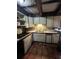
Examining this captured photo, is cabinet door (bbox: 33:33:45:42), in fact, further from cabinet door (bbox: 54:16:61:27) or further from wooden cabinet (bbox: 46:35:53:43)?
cabinet door (bbox: 54:16:61:27)

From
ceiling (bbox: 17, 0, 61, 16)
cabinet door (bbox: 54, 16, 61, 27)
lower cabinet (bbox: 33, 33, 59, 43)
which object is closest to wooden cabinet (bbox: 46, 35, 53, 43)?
lower cabinet (bbox: 33, 33, 59, 43)

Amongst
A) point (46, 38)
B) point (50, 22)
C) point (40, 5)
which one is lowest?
point (46, 38)

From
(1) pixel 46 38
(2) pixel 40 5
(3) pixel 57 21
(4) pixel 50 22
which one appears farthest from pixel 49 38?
(2) pixel 40 5

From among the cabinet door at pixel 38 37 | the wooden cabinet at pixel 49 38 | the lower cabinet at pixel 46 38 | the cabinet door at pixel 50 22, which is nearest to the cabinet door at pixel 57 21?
the cabinet door at pixel 50 22

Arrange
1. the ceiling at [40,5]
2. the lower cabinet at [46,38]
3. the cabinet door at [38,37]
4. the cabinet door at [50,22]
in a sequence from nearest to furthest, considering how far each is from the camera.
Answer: the ceiling at [40,5] → the lower cabinet at [46,38] → the cabinet door at [38,37] → the cabinet door at [50,22]

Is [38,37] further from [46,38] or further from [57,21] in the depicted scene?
[57,21]

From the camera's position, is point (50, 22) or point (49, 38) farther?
point (50, 22)

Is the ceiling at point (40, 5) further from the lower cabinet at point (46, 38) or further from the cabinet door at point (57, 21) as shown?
the lower cabinet at point (46, 38)

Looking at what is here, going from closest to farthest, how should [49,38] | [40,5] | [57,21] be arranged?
[40,5]
[49,38]
[57,21]

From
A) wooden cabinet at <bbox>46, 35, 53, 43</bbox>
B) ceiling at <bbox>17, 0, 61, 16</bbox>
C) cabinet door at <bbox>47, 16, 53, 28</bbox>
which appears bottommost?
wooden cabinet at <bbox>46, 35, 53, 43</bbox>

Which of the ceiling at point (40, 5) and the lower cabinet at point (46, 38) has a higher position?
the ceiling at point (40, 5)

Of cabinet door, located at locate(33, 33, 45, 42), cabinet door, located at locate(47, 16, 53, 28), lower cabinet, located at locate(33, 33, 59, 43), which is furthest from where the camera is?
cabinet door, located at locate(47, 16, 53, 28)

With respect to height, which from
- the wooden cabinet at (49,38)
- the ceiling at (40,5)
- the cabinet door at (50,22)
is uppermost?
the ceiling at (40,5)

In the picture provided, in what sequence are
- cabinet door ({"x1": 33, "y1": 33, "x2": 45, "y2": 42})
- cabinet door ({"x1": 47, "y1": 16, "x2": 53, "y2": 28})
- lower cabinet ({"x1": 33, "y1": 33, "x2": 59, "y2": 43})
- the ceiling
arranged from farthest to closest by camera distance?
cabinet door ({"x1": 47, "y1": 16, "x2": 53, "y2": 28}) → cabinet door ({"x1": 33, "y1": 33, "x2": 45, "y2": 42}) → lower cabinet ({"x1": 33, "y1": 33, "x2": 59, "y2": 43}) → the ceiling
